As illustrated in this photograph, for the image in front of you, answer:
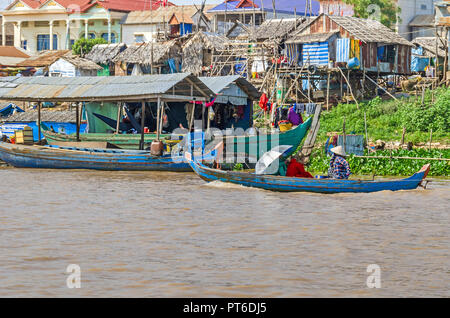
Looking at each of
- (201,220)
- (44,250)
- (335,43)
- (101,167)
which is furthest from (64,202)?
(335,43)

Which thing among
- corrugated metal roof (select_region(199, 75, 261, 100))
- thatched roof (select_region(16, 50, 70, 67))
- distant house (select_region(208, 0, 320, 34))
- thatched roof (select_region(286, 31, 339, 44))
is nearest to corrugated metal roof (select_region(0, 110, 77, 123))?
corrugated metal roof (select_region(199, 75, 261, 100))

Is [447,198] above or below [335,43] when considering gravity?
below

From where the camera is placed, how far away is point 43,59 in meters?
45.3

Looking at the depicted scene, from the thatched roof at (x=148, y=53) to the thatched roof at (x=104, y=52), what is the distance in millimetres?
1362

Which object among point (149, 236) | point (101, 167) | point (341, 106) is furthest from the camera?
point (341, 106)

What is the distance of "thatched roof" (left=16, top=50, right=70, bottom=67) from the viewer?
44.3m

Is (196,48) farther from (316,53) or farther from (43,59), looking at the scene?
(43,59)

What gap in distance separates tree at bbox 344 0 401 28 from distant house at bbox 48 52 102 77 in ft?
48.6

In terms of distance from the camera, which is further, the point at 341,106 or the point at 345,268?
the point at 341,106

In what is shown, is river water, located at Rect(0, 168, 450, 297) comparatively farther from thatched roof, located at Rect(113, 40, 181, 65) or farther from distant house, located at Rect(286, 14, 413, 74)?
thatched roof, located at Rect(113, 40, 181, 65)

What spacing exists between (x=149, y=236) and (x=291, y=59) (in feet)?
75.7

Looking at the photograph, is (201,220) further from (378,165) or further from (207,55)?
(207,55)

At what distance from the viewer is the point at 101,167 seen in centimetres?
2016

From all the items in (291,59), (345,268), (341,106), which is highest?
(291,59)
